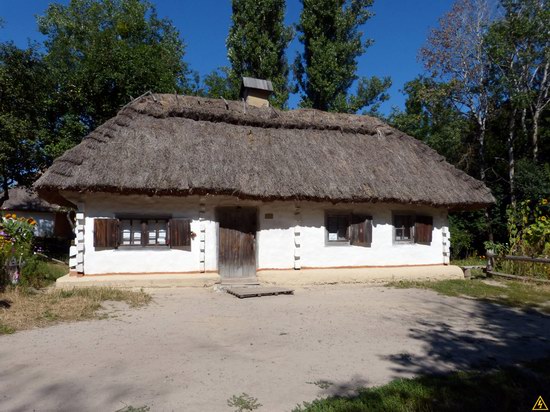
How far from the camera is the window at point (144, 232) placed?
9.73 meters

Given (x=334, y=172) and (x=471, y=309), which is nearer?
(x=471, y=309)

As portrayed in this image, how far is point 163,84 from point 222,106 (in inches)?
158

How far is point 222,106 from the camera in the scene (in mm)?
13094

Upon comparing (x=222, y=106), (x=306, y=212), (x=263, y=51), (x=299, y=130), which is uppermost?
(x=263, y=51)

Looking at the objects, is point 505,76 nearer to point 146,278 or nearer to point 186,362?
point 146,278

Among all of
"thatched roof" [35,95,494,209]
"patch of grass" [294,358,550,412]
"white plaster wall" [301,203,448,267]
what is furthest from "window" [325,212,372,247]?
"patch of grass" [294,358,550,412]

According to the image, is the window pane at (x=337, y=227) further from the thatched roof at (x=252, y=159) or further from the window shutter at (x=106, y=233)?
the window shutter at (x=106, y=233)

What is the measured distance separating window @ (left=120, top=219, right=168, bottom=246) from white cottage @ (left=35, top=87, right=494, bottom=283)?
24 mm

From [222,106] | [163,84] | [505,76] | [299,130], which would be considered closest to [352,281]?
[299,130]

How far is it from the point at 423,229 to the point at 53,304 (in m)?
9.56

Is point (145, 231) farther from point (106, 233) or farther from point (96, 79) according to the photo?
point (96, 79)

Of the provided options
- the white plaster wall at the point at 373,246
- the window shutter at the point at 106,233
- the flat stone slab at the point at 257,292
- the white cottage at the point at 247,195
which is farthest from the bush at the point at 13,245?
the white plaster wall at the point at 373,246

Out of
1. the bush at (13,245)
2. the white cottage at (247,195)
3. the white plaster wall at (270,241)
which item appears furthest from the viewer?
the white plaster wall at (270,241)

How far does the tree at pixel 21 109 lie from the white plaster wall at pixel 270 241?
646 centimetres
